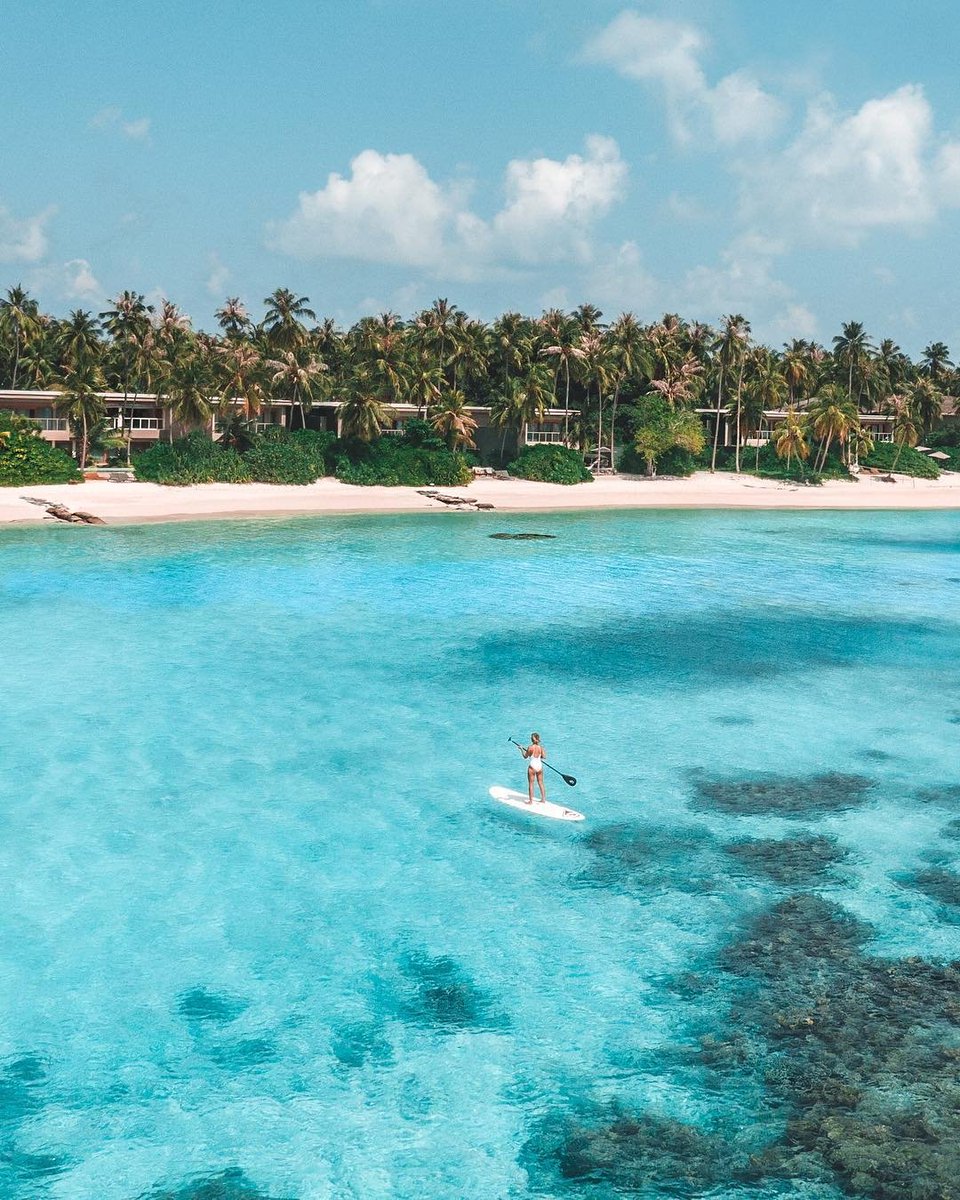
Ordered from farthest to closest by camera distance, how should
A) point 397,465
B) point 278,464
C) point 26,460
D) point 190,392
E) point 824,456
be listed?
point 824,456, point 397,465, point 278,464, point 190,392, point 26,460

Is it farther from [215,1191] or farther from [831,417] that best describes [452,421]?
[215,1191]

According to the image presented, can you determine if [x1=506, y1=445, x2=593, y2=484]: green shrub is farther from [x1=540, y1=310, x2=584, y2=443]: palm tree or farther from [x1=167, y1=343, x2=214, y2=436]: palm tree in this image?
[x1=167, y1=343, x2=214, y2=436]: palm tree

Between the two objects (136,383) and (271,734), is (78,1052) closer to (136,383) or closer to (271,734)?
(271,734)

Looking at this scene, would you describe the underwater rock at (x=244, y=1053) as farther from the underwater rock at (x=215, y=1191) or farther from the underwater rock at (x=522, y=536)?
the underwater rock at (x=522, y=536)

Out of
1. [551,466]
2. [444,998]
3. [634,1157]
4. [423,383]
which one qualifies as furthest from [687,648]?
[423,383]

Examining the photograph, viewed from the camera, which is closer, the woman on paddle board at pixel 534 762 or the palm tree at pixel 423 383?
the woman on paddle board at pixel 534 762

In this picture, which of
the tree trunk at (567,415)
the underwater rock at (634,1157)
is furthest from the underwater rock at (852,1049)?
the tree trunk at (567,415)

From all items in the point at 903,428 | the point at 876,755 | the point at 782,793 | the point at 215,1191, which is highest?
the point at 903,428
